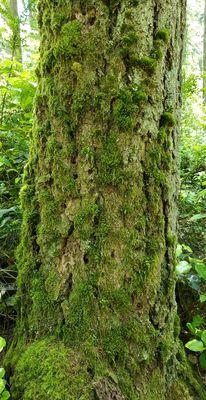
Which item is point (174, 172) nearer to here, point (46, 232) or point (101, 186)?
point (101, 186)

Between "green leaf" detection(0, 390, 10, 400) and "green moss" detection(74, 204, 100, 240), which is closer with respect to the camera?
"green leaf" detection(0, 390, 10, 400)

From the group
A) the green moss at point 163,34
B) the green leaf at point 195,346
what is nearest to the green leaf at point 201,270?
the green leaf at point 195,346

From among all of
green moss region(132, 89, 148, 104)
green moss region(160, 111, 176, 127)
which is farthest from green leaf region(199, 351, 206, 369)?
green moss region(132, 89, 148, 104)

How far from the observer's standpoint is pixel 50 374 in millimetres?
1490

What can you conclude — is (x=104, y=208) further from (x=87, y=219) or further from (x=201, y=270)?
(x=201, y=270)

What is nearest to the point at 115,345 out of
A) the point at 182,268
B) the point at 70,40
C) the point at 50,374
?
the point at 50,374

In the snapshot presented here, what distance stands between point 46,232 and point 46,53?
902 mm

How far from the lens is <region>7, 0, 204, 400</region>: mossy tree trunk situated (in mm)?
1531

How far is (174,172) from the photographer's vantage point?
1.78 meters

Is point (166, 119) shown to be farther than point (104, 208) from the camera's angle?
Yes

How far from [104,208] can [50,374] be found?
2.55ft

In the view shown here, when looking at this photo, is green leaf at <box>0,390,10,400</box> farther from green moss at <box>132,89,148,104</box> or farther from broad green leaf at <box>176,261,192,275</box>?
green moss at <box>132,89,148,104</box>

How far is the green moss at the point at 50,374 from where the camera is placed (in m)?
1.43

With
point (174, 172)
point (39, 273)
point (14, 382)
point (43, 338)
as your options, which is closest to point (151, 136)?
point (174, 172)
